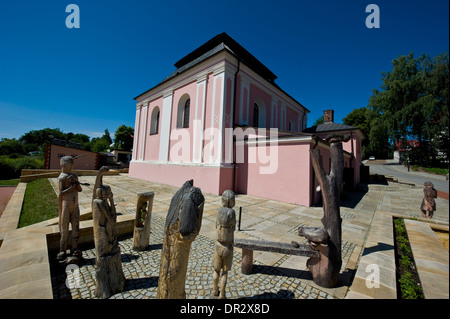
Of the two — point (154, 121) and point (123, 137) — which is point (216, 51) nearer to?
point (154, 121)

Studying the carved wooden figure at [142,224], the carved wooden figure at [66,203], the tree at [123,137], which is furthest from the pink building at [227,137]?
the tree at [123,137]

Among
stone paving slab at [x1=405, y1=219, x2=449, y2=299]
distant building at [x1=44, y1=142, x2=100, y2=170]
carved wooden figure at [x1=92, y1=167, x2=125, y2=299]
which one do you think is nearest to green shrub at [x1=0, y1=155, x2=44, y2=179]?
distant building at [x1=44, y1=142, x2=100, y2=170]

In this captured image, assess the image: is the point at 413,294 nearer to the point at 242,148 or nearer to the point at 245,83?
the point at 242,148

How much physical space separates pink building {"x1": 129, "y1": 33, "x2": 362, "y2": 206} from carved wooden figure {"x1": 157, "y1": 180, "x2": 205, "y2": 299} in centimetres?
694

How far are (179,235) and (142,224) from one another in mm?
2437

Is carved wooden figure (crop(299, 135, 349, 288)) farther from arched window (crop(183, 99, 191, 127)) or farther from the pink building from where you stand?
arched window (crop(183, 99, 191, 127))

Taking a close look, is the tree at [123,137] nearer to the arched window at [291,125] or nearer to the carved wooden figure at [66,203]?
the arched window at [291,125]

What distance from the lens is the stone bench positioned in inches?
101

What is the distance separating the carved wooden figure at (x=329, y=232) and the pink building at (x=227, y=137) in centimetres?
509

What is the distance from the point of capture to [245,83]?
11227 mm

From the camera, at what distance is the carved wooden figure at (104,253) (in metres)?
2.22

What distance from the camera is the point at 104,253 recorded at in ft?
7.45
